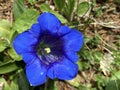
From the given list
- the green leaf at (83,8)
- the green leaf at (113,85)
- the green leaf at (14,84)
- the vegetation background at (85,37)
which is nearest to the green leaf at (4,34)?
the vegetation background at (85,37)

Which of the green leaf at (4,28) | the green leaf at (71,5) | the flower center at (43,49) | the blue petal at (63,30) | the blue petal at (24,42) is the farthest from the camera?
the green leaf at (71,5)

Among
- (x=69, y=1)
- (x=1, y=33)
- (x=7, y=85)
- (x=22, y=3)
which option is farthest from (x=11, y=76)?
(x=69, y=1)

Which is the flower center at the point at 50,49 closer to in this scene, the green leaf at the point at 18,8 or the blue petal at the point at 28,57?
the blue petal at the point at 28,57

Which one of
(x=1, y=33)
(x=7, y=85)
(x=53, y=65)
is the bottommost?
(x=7, y=85)

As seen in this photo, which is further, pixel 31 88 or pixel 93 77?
pixel 93 77

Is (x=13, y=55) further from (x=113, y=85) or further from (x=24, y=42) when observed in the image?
(x=113, y=85)

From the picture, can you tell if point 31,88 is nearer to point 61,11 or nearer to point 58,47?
point 58,47
